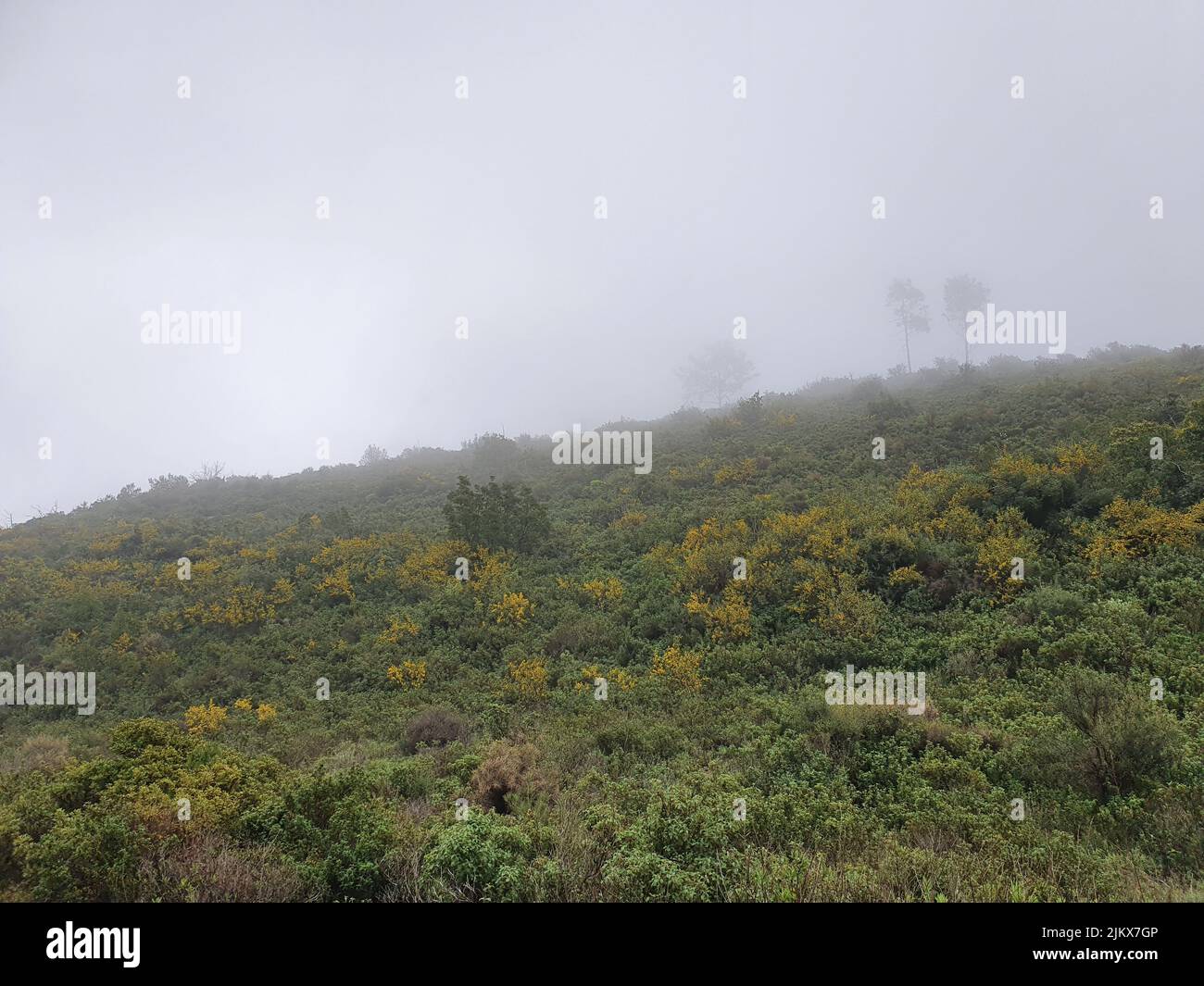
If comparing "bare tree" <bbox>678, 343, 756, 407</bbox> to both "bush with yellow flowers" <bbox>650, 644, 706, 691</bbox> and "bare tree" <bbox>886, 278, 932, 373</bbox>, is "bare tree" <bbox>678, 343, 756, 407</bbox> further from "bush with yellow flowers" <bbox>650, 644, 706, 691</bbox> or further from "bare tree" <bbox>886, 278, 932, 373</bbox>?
"bush with yellow flowers" <bbox>650, 644, 706, 691</bbox>

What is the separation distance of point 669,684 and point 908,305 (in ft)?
186

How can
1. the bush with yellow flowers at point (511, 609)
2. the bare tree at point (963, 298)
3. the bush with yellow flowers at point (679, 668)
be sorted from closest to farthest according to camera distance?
the bush with yellow flowers at point (679, 668)
the bush with yellow flowers at point (511, 609)
the bare tree at point (963, 298)

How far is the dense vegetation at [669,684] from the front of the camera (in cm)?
445

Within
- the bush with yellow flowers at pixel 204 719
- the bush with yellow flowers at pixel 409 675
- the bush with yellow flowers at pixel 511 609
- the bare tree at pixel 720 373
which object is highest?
the bare tree at pixel 720 373

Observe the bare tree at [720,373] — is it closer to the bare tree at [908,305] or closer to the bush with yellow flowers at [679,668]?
the bare tree at [908,305]

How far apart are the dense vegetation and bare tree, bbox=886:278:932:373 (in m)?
35.2

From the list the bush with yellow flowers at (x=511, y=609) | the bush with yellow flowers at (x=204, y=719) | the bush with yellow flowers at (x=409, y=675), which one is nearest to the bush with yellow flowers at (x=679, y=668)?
the bush with yellow flowers at (x=511, y=609)

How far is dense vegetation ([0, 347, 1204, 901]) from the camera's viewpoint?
4453 millimetres

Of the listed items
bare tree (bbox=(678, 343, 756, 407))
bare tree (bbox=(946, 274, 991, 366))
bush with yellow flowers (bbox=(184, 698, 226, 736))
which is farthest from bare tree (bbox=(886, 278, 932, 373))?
bush with yellow flowers (bbox=(184, 698, 226, 736))

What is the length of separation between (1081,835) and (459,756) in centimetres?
665

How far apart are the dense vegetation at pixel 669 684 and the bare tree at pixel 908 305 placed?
1384 inches

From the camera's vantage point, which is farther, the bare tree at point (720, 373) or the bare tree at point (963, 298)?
the bare tree at point (720, 373)
